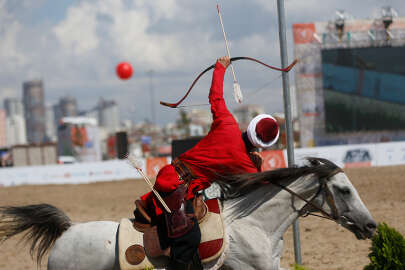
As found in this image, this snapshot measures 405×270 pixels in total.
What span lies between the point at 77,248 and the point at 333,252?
5.50 metres

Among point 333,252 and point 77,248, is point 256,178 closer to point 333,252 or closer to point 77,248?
point 77,248

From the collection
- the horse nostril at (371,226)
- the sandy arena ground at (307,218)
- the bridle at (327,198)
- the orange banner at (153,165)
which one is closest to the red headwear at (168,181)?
the bridle at (327,198)

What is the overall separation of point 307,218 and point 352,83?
25967mm

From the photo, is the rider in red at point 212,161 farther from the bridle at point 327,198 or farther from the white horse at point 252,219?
the bridle at point 327,198

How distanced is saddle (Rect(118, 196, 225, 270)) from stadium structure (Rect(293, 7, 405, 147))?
32.3m

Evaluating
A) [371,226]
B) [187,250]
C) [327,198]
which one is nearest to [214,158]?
[187,250]

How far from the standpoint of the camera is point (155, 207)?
175 inches

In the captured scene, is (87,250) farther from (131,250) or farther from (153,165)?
(153,165)

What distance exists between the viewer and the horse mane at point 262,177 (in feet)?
14.6

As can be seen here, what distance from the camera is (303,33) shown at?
118ft

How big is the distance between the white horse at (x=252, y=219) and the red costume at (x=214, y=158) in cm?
15

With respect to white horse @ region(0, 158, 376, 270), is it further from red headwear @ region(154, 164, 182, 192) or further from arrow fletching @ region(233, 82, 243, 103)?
arrow fletching @ region(233, 82, 243, 103)

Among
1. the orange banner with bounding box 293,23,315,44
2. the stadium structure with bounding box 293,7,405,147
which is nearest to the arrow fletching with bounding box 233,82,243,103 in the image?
the stadium structure with bounding box 293,7,405,147

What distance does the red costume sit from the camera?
173 inches
